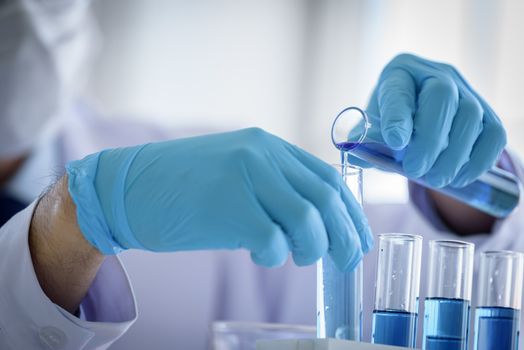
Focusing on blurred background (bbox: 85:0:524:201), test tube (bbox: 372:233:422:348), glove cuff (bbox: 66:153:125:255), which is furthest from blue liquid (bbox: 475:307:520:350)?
blurred background (bbox: 85:0:524:201)

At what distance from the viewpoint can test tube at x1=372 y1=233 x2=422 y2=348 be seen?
1.11 metres

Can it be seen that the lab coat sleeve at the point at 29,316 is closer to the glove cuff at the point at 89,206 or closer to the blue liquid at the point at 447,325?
the glove cuff at the point at 89,206

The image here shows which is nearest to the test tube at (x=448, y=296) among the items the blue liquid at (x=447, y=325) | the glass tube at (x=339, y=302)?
the blue liquid at (x=447, y=325)

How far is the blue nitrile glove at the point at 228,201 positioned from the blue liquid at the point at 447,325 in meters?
0.15

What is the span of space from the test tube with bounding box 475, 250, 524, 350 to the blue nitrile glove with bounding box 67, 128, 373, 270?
194 millimetres

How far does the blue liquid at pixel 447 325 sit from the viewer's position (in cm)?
111

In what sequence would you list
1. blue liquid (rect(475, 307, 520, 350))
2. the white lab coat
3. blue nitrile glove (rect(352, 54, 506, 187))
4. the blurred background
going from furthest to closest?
1. the blurred background
2. the white lab coat
3. blue nitrile glove (rect(352, 54, 506, 187))
4. blue liquid (rect(475, 307, 520, 350))

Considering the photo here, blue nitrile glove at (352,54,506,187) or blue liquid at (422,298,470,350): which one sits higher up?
blue nitrile glove at (352,54,506,187)

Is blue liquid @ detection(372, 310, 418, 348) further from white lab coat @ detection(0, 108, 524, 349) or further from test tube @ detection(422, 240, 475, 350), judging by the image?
white lab coat @ detection(0, 108, 524, 349)

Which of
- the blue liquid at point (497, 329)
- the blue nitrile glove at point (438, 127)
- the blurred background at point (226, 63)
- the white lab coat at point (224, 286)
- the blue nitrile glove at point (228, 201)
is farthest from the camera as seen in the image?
the blurred background at point (226, 63)

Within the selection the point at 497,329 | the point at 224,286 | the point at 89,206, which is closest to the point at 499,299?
the point at 497,329

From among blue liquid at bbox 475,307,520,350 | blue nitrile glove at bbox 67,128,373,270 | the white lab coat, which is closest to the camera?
blue nitrile glove at bbox 67,128,373,270

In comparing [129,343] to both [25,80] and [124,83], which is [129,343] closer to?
[25,80]

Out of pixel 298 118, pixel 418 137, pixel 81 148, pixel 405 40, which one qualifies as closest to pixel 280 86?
pixel 298 118
